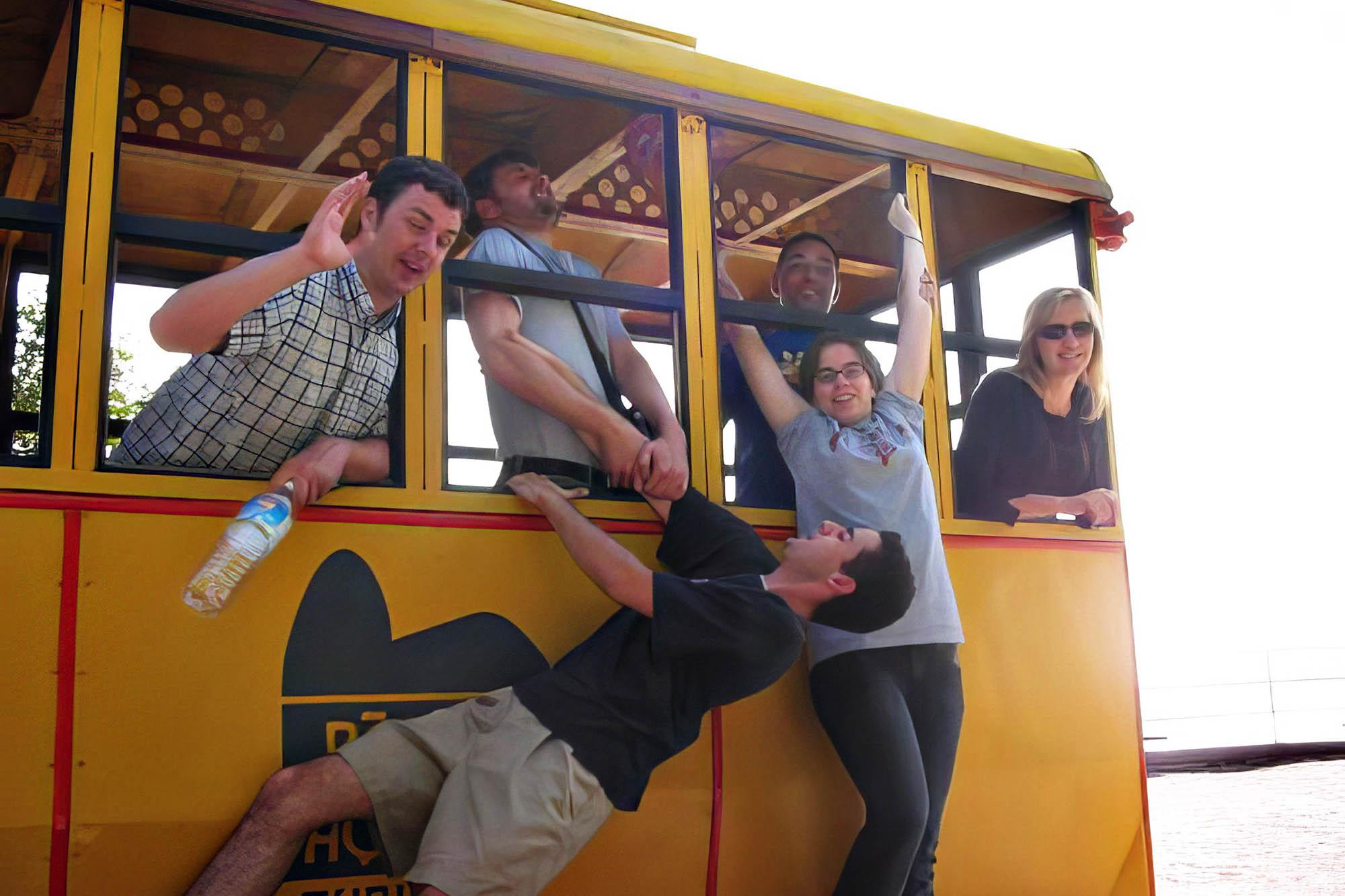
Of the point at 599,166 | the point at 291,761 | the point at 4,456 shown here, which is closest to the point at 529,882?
the point at 291,761

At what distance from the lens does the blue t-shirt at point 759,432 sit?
12.6ft

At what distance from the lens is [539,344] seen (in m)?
3.48

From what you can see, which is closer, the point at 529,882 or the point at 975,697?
the point at 529,882

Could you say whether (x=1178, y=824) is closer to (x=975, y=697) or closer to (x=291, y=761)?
(x=975, y=697)

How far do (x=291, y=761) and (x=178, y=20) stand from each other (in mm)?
1875

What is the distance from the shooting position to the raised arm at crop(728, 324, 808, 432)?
12.6 feet

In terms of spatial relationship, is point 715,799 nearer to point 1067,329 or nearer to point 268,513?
point 268,513

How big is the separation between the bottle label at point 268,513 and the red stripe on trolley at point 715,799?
1226mm

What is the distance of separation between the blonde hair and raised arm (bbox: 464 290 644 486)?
158cm

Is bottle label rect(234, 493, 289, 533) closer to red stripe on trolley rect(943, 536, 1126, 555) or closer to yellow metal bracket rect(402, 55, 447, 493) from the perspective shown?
yellow metal bracket rect(402, 55, 447, 493)

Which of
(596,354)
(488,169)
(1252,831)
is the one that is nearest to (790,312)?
(596,354)

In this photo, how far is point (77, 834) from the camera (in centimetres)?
276

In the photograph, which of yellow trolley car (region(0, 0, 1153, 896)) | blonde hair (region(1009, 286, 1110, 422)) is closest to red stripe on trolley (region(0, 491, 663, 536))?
yellow trolley car (region(0, 0, 1153, 896))

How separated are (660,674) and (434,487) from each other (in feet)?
2.35
